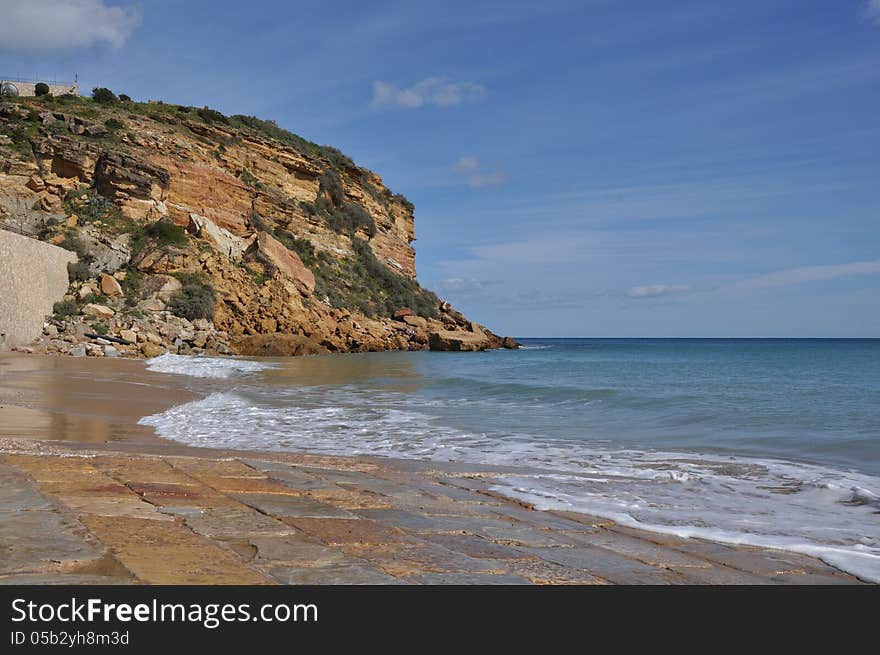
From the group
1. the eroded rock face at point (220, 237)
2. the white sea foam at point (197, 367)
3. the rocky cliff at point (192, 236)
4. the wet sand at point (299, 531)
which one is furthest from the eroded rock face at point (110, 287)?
the wet sand at point (299, 531)

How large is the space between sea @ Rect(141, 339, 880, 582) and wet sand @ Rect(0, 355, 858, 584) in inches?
23.4

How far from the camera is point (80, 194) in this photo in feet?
104

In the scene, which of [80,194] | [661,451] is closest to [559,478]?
[661,451]

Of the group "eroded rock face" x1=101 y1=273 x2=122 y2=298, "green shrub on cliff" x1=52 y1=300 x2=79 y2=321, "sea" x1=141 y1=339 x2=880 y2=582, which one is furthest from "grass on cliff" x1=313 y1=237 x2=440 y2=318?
"sea" x1=141 y1=339 x2=880 y2=582

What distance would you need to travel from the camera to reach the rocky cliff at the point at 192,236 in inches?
1130

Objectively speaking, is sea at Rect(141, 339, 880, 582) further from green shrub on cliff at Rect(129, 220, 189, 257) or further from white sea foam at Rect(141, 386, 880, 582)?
green shrub on cliff at Rect(129, 220, 189, 257)

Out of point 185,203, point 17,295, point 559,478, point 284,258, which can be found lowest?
point 559,478

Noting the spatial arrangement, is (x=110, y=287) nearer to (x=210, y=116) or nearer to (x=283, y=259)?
(x=283, y=259)

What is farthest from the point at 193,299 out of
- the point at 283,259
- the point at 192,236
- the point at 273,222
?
the point at 273,222

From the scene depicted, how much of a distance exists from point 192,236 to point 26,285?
10255 mm

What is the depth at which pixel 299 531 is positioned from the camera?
11.9 feet
